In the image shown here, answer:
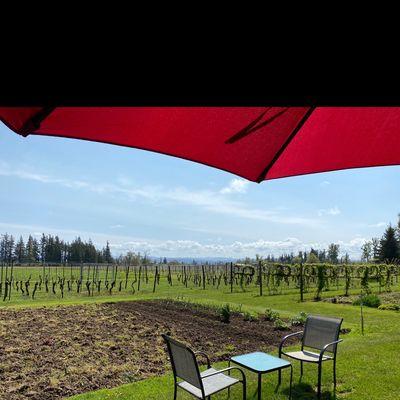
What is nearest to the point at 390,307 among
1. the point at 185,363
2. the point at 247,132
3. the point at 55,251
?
the point at 185,363

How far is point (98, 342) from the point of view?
6.98m

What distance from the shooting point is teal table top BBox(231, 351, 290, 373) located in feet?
12.5

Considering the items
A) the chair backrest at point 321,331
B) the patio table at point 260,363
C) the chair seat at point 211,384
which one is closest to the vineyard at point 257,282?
the chair backrest at point 321,331

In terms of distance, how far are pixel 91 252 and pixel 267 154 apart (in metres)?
92.3

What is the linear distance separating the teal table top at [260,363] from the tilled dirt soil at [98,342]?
1.63 metres

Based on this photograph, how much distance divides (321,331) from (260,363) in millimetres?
1041

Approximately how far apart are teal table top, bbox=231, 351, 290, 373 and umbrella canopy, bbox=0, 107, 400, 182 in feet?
7.35

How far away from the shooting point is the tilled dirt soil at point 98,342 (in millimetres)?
5000

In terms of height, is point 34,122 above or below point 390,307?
above

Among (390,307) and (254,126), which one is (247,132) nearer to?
(254,126)

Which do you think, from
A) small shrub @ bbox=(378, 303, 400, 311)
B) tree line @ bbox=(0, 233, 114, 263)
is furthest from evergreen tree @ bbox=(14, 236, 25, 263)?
small shrub @ bbox=(378, 303, 400, 311)

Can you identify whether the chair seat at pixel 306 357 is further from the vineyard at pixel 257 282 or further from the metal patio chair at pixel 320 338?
the vineyard at pixel 257 282
